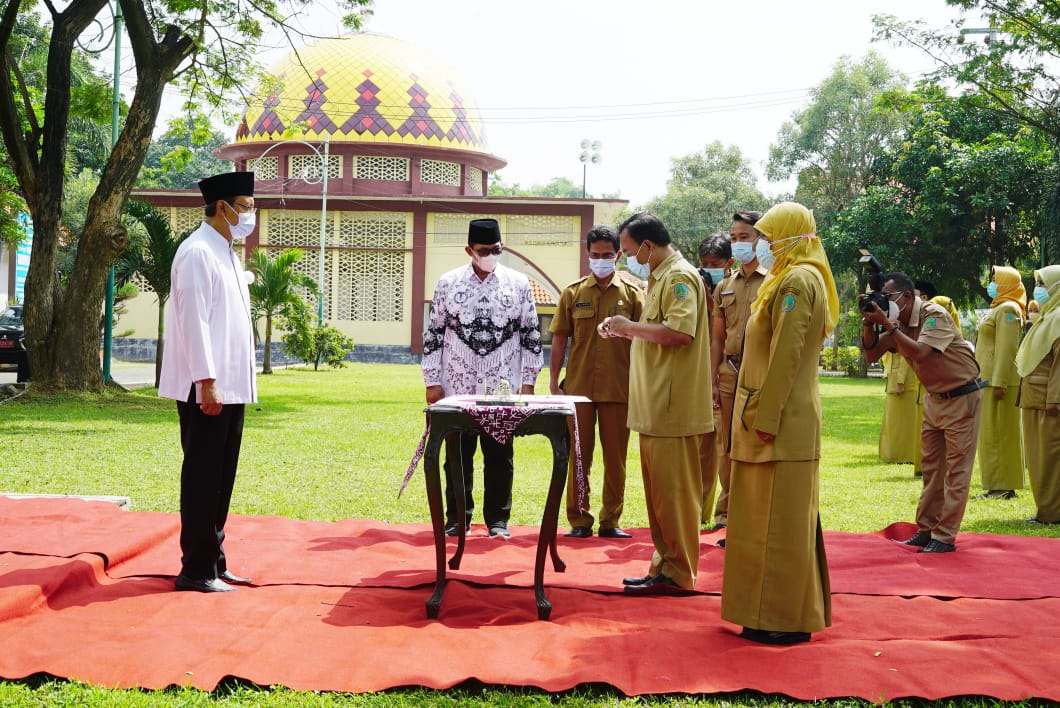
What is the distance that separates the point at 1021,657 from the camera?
4180mm

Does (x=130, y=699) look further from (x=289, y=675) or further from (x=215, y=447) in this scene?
(x=215, y=447)

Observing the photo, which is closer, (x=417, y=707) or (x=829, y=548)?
(x=417, y=707)

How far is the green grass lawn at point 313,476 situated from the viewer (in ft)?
12.1

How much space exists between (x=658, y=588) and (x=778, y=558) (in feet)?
3.56

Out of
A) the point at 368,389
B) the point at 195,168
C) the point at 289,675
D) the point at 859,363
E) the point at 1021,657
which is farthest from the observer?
the point at 195,168

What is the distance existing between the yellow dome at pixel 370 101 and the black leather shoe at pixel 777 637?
106 ft

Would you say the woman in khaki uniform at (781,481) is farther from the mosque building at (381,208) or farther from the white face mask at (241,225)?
the mosque building at (381,208)

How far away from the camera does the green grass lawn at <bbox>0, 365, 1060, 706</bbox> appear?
3.69 m

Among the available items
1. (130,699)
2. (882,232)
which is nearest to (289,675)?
(130,699)

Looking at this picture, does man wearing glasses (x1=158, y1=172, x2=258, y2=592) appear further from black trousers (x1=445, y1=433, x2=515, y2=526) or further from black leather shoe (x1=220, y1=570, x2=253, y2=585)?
black trousers (x1=445, y1=433, x2=515, y2=526)

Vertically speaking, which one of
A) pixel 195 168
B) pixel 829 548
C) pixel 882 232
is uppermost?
pixel 195 168

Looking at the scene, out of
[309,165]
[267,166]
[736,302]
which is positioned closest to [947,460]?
[736,302]

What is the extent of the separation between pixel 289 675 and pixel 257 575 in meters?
1.69

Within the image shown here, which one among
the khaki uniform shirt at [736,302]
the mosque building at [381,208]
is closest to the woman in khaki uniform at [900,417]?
the khaki uniform shirt at [736,302]
